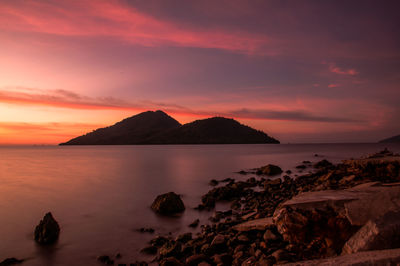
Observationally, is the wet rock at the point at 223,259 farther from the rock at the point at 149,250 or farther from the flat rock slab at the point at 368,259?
the rock at the point at 149,250

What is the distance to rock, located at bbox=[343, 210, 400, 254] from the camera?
406cm

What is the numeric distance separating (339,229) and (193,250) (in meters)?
3.90

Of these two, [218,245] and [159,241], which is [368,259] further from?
[159,241]

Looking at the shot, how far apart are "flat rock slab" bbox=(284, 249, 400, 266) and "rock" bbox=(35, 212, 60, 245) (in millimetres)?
9252

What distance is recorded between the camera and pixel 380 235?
410 cm

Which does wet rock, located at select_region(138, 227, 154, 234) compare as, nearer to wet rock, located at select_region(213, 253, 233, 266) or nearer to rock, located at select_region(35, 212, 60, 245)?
rock, located at select_region(35, 212, 60, 245)

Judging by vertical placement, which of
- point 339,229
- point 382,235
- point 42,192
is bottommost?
point 42,192

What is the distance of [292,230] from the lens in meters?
5.96

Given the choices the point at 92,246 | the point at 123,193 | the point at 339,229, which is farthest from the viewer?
the point at 123,193

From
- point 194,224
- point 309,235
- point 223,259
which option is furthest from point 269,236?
point 194,224

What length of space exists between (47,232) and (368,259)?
10.3m

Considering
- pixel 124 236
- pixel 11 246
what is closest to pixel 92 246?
pixel 124 236

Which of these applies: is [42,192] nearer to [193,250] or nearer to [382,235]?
[193,250]

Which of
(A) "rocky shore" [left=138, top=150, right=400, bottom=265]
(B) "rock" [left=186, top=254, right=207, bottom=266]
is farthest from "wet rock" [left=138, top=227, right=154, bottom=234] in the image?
(B) "rock" [left=186, top=254, right=207, bottom=266]
